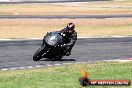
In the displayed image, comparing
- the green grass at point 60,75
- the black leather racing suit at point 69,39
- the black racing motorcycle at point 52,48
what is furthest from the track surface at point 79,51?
the green grass at point 60,75

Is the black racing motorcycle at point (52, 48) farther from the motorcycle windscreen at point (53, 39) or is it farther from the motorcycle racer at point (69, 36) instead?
the motorcycle racer at point (69, 36)

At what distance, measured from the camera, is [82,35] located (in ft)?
115

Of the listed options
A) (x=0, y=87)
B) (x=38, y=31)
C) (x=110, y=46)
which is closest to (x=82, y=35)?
(x=38, y=31)

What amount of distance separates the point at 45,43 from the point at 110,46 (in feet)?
25.2

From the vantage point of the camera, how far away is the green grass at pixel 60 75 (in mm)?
Answer: 14250

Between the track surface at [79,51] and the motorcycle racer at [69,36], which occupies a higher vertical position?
the motorcycle racer at [69,36]

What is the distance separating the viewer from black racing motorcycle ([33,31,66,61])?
2069 cm

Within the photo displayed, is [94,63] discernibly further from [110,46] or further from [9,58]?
[110,46]

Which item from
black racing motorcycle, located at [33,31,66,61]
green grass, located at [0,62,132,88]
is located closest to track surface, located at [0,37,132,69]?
black racing motorcycle, located at [33,31,66,61]

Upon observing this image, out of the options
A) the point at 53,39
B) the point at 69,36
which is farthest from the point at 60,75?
the point at 69,36

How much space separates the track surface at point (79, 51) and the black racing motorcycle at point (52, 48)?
286 millimetres

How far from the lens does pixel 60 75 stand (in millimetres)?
16125

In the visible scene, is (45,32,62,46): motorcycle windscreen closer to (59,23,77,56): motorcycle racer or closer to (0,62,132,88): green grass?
(59,23,77,56): motorcycle racer

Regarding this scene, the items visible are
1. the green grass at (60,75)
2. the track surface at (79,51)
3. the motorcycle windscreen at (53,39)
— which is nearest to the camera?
the green grass at (60,75)
